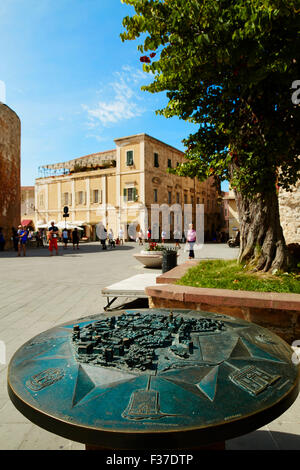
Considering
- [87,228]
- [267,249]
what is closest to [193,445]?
[267,249]

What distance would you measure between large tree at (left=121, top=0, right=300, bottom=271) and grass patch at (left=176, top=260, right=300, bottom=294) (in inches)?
11.8

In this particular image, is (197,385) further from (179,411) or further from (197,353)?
(197,353)

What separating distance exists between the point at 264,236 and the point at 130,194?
27.5 metres

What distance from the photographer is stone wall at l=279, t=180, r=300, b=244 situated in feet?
33.0

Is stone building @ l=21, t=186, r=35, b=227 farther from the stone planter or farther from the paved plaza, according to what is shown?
the stone planter

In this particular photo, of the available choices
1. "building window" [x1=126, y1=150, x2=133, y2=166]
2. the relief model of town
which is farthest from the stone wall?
"building window" [x1=126, y1=150, x2=133, y2=166]

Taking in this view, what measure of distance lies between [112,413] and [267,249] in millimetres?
4344

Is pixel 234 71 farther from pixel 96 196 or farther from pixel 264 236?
pixel 96 196

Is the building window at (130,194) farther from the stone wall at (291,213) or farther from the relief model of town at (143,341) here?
the relief model of town at (143,341)

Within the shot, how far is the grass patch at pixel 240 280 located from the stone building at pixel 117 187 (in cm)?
2541

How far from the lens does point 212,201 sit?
150ft

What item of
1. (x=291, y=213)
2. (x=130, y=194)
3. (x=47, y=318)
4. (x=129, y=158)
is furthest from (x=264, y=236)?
(x=129, y=158)

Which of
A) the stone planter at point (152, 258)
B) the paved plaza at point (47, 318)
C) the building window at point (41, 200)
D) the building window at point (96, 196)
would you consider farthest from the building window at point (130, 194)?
the paved plaza at point (47, 318)

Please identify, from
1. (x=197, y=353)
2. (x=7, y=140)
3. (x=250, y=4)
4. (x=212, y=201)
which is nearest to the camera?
(x=197, y=353)
